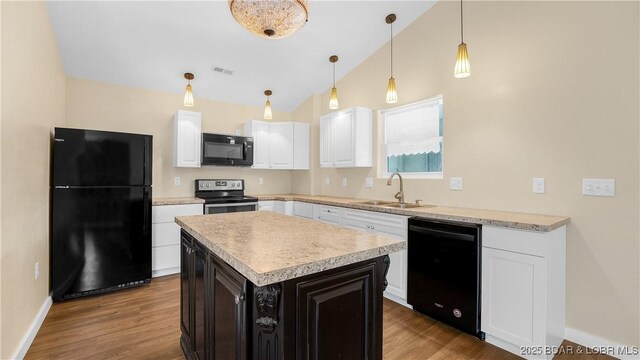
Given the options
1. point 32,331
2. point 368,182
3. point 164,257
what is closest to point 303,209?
point 368,182

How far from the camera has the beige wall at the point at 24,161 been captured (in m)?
1.71

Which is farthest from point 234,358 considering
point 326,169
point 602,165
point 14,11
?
point 326,169

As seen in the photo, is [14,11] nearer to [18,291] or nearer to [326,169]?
[18,291]

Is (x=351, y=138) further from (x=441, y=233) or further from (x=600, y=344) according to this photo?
(x=600, y=344)

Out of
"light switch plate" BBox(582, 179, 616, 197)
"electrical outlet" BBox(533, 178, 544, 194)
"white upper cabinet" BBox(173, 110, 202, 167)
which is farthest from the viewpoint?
"white upper cabinet" BBox(173, 110, 202, 167)

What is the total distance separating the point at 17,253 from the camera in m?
1.90

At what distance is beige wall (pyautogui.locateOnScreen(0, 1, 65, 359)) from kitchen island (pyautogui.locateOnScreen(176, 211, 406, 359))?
47.8 inches

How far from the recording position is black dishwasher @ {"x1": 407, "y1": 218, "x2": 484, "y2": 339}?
213 centimetres

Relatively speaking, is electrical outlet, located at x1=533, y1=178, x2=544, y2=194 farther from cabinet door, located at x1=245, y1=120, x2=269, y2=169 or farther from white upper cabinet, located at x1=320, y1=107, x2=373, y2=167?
cabinet door, located at x1=245, y1=120, x2=269, y2=169

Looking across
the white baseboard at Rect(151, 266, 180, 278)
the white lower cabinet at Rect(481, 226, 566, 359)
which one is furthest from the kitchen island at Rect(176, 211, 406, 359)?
the white baseboard at Rect(151, 266, 180, 278)

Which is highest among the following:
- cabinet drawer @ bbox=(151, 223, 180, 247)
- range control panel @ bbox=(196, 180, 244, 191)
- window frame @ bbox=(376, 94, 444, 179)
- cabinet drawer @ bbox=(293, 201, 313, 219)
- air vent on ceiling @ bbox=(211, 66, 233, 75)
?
air vent on ceiling @ bbox=(211, 66, 233, 75)

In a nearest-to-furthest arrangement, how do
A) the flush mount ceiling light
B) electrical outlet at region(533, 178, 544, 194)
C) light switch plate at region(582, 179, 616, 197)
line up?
1. the flush mount ceiling light
2. light switch plate at region(582, 179, 616, 197)
3. electrical outlet at region(533, 178, 544, 194)

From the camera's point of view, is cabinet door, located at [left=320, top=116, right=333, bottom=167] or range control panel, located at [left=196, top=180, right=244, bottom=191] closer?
cabinet door, located at [left=320, top=116, right=333, bottom=167]

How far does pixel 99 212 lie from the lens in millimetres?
2869
